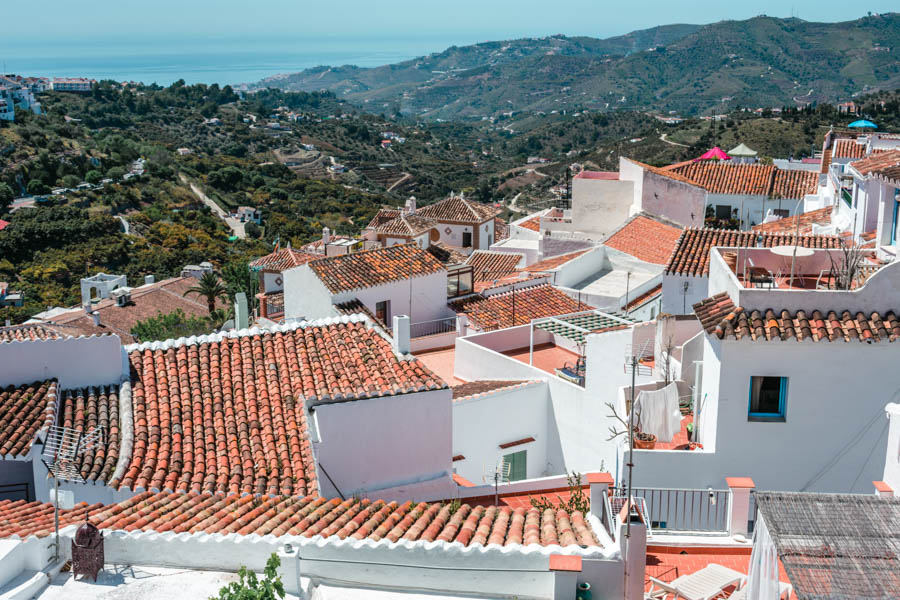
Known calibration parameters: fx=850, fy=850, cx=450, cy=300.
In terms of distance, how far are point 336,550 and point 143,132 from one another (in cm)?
13793

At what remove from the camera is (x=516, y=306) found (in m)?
23.5

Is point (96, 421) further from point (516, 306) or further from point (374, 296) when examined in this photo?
point (516, 306)

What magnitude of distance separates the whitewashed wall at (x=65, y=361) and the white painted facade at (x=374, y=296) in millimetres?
8374

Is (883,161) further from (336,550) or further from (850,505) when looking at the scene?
(336,550)

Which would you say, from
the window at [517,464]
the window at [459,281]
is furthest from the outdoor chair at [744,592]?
the window at [459,281]

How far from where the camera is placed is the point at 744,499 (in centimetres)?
973

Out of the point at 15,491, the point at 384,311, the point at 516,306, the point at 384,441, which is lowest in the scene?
the point at 516,306

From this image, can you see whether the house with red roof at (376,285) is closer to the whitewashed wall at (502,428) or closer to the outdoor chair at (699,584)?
the whitewashed wall at (502,428)

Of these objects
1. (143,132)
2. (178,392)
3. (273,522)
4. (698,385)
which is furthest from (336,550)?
(143,132)

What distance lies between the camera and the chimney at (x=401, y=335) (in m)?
13.7

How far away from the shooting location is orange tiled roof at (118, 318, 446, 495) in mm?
10891

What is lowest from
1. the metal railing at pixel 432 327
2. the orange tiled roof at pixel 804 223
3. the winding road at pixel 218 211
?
the winding road at pixel 218 211

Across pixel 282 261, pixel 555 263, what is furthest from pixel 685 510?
pixel 282 261

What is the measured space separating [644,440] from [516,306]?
38.3 ft
